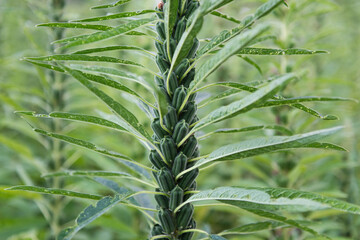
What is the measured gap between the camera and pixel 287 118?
5.62 feet

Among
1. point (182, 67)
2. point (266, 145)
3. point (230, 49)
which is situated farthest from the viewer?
point (182, 67)

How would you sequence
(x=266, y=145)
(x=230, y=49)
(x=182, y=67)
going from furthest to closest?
(x=182, y=67)
(x=266, y=145)
(x=230, y=49)

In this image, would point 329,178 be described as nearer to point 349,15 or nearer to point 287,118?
point 287,118

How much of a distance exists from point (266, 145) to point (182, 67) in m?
0.27

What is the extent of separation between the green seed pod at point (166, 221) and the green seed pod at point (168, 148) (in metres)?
0.13

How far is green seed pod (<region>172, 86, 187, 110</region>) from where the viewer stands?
2.60ft

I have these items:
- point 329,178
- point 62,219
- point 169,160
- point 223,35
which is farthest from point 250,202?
point 329,178

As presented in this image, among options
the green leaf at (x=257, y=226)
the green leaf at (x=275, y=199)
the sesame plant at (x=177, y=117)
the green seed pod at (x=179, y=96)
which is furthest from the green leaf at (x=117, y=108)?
the green leaf at (x=257, y=226)

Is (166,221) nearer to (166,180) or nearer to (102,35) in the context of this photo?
(166,180)

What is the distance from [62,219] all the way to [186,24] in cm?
153

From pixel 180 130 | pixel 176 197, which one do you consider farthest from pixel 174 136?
pixel 176 197

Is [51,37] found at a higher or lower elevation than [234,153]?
higher

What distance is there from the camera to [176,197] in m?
0.81

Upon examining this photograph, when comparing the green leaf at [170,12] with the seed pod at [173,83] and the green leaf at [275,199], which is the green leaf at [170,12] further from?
the green leaf at [275,199]
